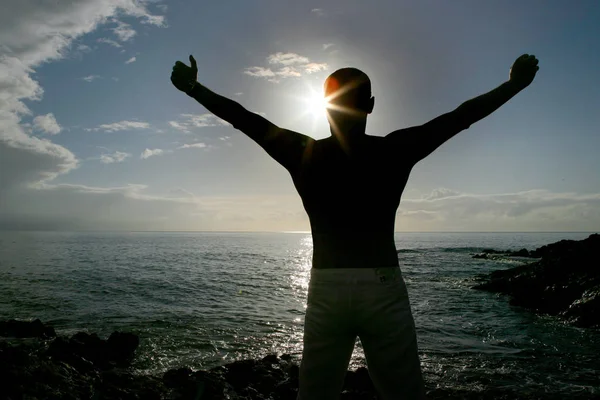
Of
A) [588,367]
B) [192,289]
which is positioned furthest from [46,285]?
[588,367]

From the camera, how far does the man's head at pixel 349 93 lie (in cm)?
248

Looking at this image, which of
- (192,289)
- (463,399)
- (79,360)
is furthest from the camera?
(192,289)

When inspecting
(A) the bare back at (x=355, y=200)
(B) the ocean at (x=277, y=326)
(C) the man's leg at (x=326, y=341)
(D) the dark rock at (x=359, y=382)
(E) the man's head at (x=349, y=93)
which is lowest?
(B) the ocean at (x=277, y=326)

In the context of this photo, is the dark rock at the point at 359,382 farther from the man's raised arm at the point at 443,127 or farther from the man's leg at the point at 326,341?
the man's raised arm at the point at 443,127

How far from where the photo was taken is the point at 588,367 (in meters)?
8.95

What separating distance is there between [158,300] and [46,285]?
9025mm

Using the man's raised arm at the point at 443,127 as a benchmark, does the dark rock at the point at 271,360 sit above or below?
below

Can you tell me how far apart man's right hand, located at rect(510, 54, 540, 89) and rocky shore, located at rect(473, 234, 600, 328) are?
45.1 ft

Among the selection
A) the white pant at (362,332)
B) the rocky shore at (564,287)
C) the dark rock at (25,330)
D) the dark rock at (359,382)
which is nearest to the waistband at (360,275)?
the white pant at (362,332)

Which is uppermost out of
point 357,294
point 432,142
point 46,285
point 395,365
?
point 432,142

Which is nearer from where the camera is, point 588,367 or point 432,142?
point 432,142

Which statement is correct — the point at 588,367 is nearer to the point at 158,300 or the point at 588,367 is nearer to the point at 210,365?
the point at 210,365

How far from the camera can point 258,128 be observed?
258 cm

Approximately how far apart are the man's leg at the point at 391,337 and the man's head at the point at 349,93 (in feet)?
3.37
